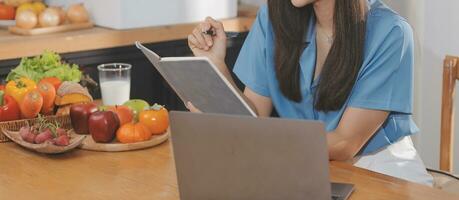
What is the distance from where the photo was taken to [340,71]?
2.14m

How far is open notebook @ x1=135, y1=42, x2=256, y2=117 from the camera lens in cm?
183

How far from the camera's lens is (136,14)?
356cm

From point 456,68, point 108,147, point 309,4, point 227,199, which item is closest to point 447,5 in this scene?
point 456,68

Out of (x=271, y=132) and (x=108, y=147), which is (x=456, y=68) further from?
(x=271, y=132)

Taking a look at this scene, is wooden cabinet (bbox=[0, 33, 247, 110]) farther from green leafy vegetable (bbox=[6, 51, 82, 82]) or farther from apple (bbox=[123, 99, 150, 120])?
apple (bbox=[123, 99, 150, 120])

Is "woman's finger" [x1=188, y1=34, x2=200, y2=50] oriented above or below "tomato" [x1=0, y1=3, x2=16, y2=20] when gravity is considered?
above

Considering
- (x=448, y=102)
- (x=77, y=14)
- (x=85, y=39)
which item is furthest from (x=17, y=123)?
(x=77, y=14)

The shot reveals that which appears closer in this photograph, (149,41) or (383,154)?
(383,154)

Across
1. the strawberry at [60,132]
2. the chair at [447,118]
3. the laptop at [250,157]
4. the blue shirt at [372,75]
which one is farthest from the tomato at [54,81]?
the chair at [447,118]

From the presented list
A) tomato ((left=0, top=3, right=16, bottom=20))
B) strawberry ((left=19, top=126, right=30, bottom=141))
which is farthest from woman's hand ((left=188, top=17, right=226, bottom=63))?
tomato ((left=0, top=3, right=16, bottom=20))

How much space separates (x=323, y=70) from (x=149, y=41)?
4.96 ft

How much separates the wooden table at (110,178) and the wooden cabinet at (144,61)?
1371mm

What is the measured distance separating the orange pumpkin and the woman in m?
0.16

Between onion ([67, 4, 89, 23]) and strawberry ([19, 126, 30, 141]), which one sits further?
onion ([67, 4, 89, 23])
